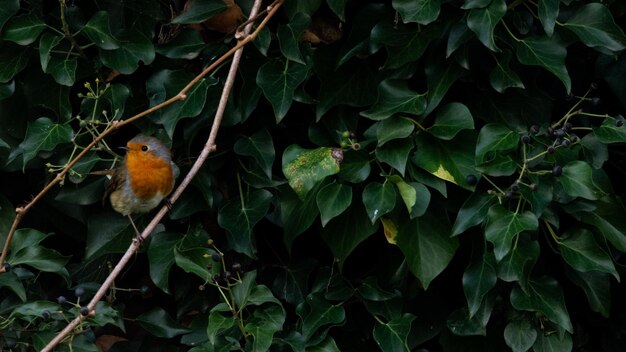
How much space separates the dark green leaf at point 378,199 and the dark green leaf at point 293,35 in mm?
491

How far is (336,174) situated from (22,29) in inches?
46.3

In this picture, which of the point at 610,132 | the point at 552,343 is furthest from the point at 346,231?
the point at 610,132

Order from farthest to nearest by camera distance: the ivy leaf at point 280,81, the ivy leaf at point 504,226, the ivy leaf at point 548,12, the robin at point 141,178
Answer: the robin at point 141,178, the ivy leaf at point 280,81, the ivy leaf at point 548,12, the ivy leaf at point 504,226

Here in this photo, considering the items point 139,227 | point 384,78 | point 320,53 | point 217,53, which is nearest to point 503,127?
point 384,78

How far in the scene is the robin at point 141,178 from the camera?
11.5 feet

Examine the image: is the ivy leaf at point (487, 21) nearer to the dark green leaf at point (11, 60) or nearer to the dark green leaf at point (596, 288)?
the dark green leaf at point (596, 288)

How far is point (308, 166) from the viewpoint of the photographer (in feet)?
10.4

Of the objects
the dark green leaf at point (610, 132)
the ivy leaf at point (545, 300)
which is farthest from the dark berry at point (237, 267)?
the dark green leaf at point (610, 132)

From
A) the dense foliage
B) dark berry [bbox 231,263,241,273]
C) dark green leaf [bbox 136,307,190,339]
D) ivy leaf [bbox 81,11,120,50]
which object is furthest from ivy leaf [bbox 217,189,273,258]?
ivy leaf [bbox 81,11,120,50]

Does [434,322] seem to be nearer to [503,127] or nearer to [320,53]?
[503,127]

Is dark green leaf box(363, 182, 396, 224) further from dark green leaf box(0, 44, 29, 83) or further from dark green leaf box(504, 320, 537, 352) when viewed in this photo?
dark green leaf box(0, 44, 29, 83)

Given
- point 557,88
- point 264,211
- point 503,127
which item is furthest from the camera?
point 557,88

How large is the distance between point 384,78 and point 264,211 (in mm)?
602

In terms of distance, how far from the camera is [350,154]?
10.6 ft
